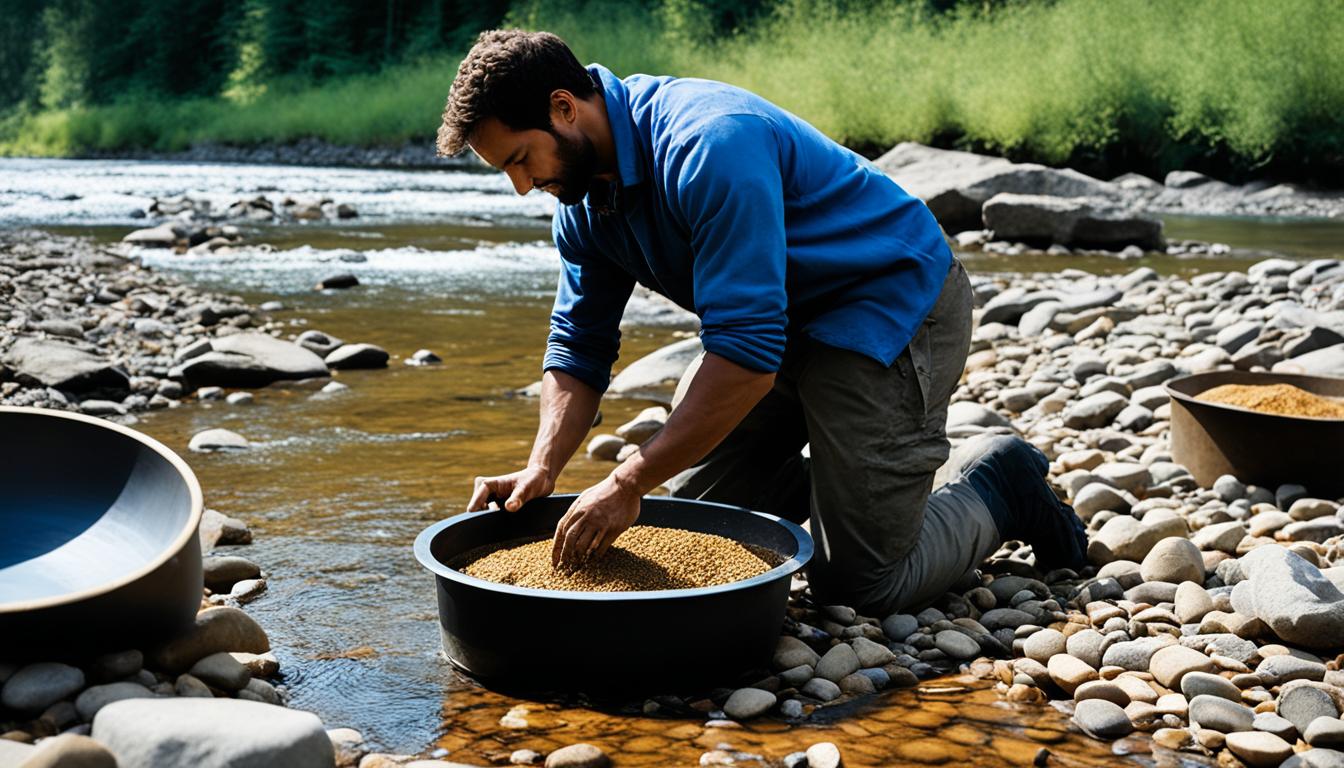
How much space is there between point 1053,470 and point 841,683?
1759mm

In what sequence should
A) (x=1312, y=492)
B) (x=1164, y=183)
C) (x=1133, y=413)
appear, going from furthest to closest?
1. (x=1164, y=183)
2. (x=1133, y=413)
3. (x=1312, y=492)

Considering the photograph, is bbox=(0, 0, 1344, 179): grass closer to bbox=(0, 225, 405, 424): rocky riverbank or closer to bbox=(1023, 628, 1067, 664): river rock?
bbox=(0, 225, 405, 424): rocky riverbank

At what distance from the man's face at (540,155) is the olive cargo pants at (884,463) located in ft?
1.93

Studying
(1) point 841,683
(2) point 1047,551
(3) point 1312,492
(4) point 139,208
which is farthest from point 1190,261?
(4) point 139,208

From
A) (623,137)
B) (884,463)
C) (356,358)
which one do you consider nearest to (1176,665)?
(884,463)

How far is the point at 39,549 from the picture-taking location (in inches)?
96.0

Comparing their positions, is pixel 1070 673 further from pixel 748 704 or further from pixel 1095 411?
pixel 1095 411

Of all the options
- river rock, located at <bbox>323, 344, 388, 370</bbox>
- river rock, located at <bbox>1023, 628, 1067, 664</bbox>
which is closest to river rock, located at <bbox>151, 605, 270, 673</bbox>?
river rock, located at <bbox>1023, 628, 1067, 664</bbox>

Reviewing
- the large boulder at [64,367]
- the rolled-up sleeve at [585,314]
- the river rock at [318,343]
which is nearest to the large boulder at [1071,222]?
the river rock at [318,343]

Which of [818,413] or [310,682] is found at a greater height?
[818,413]

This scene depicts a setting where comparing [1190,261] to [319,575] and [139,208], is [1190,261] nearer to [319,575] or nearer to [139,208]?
[319,575]

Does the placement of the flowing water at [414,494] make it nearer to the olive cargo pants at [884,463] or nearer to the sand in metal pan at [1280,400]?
the olive cargo pants at [884,463]

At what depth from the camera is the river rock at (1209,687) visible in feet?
7.01

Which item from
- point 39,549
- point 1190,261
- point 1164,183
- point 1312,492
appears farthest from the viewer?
point 1164,183
